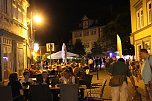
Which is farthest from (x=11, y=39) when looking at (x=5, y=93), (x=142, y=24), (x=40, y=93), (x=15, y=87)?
(x=5, y=93)

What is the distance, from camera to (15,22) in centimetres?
2698

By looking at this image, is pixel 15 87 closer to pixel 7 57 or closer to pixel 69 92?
pixel 69 92

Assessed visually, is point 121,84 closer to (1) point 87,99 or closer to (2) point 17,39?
(1) point 87,99

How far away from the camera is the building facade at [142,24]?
85.2 feet

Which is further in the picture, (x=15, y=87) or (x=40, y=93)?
(x=15, y=87)

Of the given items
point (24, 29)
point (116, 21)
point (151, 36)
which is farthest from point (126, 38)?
point (151, 36)

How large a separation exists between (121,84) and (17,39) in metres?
15.3

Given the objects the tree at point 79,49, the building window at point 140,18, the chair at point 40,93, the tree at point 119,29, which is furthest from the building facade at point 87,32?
the chair at point 40,93

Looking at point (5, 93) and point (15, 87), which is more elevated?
point (15, 87)

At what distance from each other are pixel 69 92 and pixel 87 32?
310 feet

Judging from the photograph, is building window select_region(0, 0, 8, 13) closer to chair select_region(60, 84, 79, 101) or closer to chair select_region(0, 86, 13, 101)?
chair select_region(0, 86, 13, 101)

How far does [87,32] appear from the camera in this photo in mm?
104438

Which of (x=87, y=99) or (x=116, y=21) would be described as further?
(x=116, y=21)

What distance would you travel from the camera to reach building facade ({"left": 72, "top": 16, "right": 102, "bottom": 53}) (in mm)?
100012
